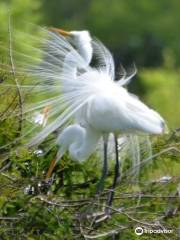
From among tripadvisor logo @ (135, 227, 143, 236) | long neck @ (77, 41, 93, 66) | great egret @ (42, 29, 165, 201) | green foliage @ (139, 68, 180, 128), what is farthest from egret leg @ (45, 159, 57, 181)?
green foliage @ (139, 68, 180, 128)

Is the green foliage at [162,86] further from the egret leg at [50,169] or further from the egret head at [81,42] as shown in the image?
the egret leg at [50,169]

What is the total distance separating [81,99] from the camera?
4.41 metres

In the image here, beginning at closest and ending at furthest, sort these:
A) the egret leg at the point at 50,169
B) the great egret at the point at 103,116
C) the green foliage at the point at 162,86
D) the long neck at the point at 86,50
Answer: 1. the egret leg at the point at 50,169
2. the great egret at the point at 103,116
3. the long neck at the point at 86,50
4. the green foliage at the point at 162,86

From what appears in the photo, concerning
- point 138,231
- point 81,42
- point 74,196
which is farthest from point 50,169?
point 81,42

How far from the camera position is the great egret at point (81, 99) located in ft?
14.0

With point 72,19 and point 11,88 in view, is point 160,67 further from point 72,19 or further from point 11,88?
point 11,88

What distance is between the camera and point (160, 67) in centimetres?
2700

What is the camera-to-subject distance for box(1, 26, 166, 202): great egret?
4.26 m

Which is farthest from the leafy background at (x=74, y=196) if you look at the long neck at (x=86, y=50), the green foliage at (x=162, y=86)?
the green foliage at (x=162, y=86)

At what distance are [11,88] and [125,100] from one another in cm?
45

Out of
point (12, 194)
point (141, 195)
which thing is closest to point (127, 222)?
point (141, 195)

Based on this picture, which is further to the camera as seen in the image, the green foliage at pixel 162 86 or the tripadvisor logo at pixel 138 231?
the green foliage at pixel 162 86

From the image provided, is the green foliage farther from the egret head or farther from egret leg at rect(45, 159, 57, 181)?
egret leg at rect(45, 159, 57, 181)

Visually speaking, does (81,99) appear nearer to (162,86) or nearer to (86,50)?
(86,50)
